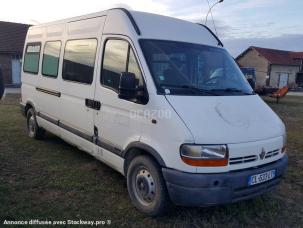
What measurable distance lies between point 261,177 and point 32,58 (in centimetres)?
604

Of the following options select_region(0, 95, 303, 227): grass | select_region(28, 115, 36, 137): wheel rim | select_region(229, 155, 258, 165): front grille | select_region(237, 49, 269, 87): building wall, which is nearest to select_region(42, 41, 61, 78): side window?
select_region(28, 115, 36, 137): wheel rim

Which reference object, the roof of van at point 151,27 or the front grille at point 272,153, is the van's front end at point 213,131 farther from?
the roof of van at point 151,27

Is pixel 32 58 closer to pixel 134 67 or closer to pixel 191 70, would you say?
pixel 134 67

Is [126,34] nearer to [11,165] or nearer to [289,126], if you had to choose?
[11,165]

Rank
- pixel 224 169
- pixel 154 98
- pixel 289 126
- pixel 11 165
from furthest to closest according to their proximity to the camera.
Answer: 1. pixel 289 126
2. pixel 11 165
3. pixel 154 98
4. pixel 224 169

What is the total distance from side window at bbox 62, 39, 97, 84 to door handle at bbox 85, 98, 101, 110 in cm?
30

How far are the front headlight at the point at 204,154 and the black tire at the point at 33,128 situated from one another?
4929 mm

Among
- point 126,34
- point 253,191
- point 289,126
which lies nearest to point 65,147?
point 126,34

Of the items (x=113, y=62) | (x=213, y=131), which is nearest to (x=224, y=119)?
(x=213, y=131)

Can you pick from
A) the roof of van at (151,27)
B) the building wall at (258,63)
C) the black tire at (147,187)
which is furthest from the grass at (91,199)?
the building wall at (258,63)

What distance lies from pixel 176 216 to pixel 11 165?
334cm

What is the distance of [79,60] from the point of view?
566cm

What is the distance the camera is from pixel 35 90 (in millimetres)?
7512

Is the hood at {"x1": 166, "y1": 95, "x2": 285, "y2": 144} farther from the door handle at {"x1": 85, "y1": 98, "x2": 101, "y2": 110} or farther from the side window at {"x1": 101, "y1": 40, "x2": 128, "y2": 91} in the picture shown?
the door handle at {"x1": 85, "y1": 98, "x2": 101, "y2": 110}
